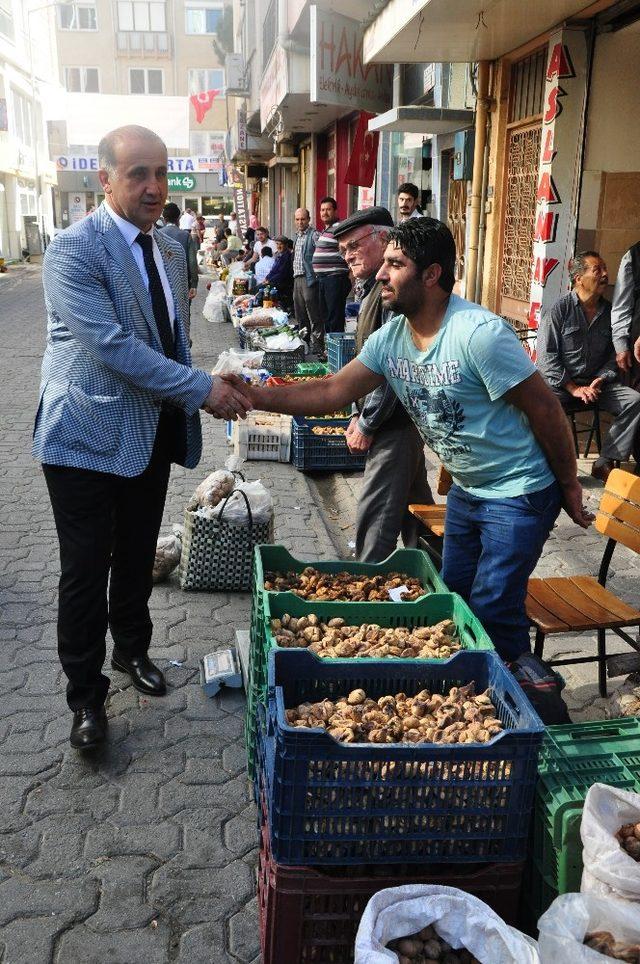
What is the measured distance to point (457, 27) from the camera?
24.5 feet

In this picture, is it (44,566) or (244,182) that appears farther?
(244,182)

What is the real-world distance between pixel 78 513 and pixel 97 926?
145 centimetres

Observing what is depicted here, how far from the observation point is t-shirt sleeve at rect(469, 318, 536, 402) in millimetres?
2789

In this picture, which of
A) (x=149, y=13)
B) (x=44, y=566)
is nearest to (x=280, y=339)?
(x=44, y=566)

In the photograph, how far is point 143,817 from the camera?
321 centimetres

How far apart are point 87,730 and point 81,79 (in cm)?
6677

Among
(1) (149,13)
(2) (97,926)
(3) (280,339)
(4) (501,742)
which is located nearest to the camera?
(4) (501,742)

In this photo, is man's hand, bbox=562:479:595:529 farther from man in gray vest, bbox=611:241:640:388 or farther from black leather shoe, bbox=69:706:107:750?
man in gray vest, bbox=611:241:640:388

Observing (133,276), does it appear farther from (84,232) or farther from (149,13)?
(149,13)

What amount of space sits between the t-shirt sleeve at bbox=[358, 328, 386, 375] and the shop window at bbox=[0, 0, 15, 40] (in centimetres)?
4415

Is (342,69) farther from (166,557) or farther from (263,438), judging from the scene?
(166,557)

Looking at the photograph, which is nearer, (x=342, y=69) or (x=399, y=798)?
(x=399, y=798)

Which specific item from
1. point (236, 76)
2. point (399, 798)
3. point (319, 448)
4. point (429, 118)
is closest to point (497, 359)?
point (399, 798)

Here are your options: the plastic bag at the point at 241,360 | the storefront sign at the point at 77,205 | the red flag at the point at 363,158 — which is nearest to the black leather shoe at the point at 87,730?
the plastic bag at the point at 241,360
